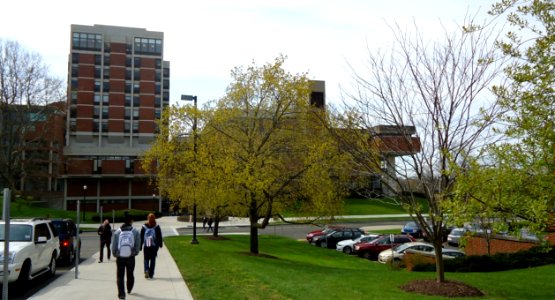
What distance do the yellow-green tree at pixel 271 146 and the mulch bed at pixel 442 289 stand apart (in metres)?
7.31

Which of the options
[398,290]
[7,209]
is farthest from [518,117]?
[7,209]

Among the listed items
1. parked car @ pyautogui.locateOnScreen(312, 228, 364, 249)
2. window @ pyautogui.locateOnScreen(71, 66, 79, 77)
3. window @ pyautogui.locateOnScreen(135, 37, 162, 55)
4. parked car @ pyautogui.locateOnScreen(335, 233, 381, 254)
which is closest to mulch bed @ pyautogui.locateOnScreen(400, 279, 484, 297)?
parked car @ pyautogui.locateOnScreen(335, 233, 381, 254)

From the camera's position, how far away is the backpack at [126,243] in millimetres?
9805

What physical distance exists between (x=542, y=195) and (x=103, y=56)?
7776 centimetres

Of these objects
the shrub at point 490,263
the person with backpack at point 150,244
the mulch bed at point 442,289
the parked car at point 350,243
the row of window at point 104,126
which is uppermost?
the row of window at point 104,126

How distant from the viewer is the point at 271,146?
2011 cm

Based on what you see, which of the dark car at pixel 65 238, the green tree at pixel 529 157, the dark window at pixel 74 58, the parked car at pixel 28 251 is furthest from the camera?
the dark window at pixel 74 58

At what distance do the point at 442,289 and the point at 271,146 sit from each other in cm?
1087

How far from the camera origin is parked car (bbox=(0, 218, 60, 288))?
428 inches

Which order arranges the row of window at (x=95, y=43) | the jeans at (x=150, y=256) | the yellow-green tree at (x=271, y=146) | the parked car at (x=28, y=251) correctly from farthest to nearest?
the row of window at (x=95, y=43), the yellow-green tree at (x=271, y=146), the jeans at (x=150, y=256), the parked car at (x=28, y=251)

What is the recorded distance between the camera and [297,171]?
19094 millimetres

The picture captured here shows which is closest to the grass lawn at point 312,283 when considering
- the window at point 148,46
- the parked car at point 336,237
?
the parked car at point 336,237

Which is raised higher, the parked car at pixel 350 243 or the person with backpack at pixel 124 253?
the person with backpack at pixel 124 253

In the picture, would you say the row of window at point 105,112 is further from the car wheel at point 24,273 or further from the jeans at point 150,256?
the jeans at point 150,256
